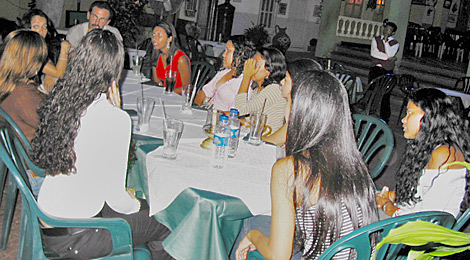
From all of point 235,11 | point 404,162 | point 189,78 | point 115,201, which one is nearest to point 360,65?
point 235,11

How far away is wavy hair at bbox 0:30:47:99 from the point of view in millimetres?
2332

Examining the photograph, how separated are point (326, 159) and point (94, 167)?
0.79 meters

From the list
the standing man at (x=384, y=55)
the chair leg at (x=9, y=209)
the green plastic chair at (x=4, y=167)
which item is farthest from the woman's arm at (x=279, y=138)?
the standing man at (x=384, y=55)

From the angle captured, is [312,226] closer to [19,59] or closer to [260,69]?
[19,59]

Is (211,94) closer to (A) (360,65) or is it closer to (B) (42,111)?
(B) (42,111)

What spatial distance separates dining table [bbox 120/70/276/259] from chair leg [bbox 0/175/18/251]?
554 mm

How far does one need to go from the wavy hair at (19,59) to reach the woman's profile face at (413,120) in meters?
1.74

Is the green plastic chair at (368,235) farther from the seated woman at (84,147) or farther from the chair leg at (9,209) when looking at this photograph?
the chair leg at (9,209)

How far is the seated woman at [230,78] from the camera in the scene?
3705mm

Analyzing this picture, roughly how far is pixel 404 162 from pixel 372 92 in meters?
4.07

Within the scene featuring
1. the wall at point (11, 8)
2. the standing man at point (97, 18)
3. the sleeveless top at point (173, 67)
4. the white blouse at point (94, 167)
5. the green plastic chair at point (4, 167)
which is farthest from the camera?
the wall at point (11, 8)

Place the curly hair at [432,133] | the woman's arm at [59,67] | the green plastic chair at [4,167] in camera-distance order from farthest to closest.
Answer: the woman's arm at [59,67] → the green plastic chair at [4,167] → the curly hair at [432,133]

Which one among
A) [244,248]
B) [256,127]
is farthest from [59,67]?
[244,248]

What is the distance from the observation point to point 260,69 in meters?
3.29
